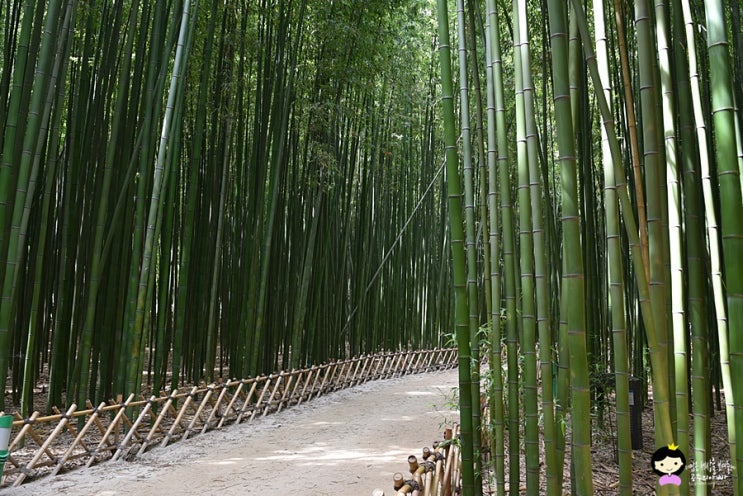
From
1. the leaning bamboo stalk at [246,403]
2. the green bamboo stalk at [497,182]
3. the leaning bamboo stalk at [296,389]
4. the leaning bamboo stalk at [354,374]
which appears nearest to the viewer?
the green bamboo stalk at [497,182]

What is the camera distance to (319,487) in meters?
3.48

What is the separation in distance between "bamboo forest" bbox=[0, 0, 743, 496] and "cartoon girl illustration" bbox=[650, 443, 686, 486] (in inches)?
1.1

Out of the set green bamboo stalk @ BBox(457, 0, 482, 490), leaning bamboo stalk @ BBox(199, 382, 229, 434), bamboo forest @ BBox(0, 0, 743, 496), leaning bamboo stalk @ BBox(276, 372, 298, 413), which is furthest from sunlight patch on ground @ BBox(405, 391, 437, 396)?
green bamboo stalk @ BBox(457, 0, 482, 490)

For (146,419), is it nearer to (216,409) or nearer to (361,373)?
(216,409)

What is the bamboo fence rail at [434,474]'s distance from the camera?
2.33 meters

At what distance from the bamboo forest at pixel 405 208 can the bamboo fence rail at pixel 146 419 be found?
274 mm

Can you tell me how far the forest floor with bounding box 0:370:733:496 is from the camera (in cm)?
342

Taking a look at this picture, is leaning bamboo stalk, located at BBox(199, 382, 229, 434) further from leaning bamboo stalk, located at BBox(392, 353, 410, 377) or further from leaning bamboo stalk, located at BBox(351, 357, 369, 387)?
leaning bamboo stalk, located at BBox(392, 353, 410, 377)

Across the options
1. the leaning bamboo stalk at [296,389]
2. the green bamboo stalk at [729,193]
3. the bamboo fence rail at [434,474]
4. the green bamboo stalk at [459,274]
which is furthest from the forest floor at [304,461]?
the green bamboo stalk at [729,193]

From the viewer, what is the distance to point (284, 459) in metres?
4.13

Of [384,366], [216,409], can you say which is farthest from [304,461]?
[384,366]

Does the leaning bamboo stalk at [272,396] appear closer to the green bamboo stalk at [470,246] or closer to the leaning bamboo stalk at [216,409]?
the leaning bamboo stalk at [216,409]

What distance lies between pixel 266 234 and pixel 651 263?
4.84 m

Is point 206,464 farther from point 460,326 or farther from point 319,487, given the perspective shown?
point 460,326
